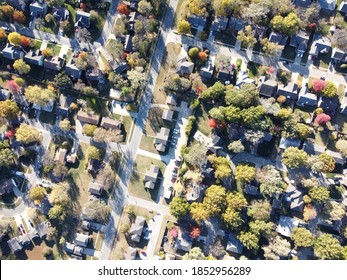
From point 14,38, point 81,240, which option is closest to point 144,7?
point 14,38

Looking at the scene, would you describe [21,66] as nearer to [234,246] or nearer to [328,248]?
[234,246]

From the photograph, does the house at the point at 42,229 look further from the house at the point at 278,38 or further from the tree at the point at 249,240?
the house at the point at 278,38

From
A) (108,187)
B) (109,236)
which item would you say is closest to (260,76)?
(108,187)

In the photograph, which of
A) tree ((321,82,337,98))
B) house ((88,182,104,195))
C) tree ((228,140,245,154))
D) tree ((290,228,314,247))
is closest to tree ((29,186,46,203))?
house ((88,182,104,195))

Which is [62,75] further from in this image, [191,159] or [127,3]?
[191,159]

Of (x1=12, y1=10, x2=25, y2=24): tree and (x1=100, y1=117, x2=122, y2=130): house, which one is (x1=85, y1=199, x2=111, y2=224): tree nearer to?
(x1=100, y1=117, x2=122, y2=130): house

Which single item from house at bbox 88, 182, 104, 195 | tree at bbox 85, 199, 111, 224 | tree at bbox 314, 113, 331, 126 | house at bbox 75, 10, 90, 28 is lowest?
tree at bbox 85, 199, 111, 224
